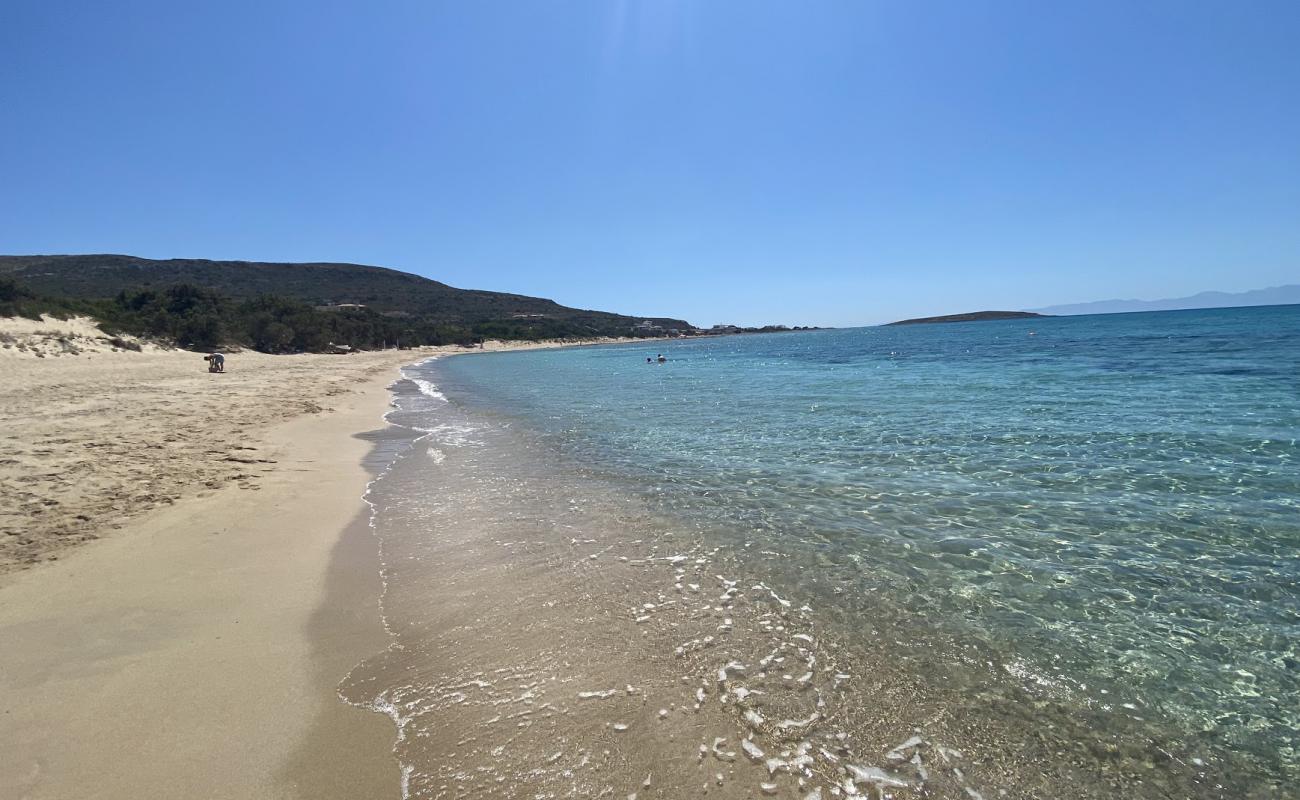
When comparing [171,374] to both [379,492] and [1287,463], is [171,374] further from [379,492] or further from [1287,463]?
[1287,463]

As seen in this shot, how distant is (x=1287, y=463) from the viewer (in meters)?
8.29

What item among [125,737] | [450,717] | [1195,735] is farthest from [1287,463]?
[125,737]

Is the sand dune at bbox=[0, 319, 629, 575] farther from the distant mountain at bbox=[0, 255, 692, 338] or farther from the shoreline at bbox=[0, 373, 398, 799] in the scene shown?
the distant mountain at bbox=[0, 255, 692, 338]

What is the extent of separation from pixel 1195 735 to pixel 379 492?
8.95 metres

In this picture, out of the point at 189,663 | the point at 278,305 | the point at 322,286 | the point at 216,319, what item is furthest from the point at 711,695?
the point at 322,286

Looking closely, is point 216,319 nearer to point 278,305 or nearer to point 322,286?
point 278,305

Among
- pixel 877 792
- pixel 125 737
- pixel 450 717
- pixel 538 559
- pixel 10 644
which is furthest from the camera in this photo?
pixel 538 559

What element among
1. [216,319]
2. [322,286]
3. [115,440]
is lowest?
[115,440]

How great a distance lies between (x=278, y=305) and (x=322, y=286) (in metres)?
62.5

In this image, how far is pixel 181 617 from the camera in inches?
174

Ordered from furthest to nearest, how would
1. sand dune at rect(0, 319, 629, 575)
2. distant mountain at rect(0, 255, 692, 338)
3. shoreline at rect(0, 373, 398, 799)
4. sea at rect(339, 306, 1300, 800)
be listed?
distant mountain at rect(0, 255, 692, 338), sand dune at rect(0, 319, 629, 575), sea at rect(339, 306, 1300, 800), shoreline at rect(0, 373, 398, 799)

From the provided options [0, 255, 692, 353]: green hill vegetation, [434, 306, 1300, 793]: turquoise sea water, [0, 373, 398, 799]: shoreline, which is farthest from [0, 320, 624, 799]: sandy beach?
[0, 255, 692, 353]: green hill vegetation

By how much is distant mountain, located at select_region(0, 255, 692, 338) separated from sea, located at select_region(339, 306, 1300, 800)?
267 ft

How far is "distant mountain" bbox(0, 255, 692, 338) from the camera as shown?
8488cm
